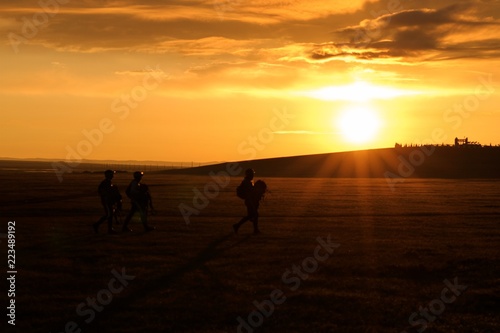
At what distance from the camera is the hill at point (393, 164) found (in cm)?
11506

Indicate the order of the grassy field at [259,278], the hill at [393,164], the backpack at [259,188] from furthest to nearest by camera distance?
the hill at [393,164] < the backpack at [259,188] < the grassy field at [259,278]

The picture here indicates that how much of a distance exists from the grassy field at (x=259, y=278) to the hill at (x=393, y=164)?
287ft

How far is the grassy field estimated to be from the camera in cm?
1220

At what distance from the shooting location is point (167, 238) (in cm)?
2352

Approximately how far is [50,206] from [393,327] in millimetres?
30394

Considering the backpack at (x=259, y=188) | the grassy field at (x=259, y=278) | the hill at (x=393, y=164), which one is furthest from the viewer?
the hill at (x=393, y=164)

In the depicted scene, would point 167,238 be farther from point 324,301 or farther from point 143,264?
point 324,301

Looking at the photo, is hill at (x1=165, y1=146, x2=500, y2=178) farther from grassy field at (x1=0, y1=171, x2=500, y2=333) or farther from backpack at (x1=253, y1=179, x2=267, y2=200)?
grassy field at (x1=0, y1=171, x2=500, y2=333)

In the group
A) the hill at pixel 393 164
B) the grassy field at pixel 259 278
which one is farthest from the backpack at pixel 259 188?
the hill at pixel 393 164

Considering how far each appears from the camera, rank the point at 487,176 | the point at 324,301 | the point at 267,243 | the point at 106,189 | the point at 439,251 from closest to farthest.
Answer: the point at 324,301
the point at 439,251
the point at 267,243
the point at 106,189
the point at 487,176

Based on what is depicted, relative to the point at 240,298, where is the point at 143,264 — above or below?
above

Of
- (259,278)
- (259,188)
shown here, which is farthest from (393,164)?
(259,278)

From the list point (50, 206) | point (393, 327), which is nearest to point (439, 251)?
point (393, 327)

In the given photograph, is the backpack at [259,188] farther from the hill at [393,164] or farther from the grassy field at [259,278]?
the hill at [393,164]
